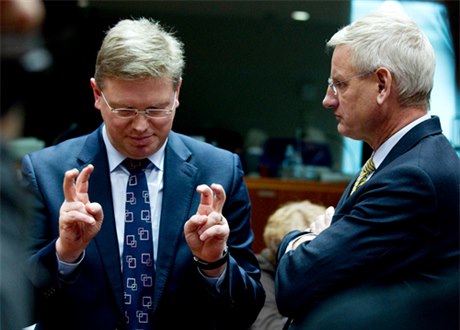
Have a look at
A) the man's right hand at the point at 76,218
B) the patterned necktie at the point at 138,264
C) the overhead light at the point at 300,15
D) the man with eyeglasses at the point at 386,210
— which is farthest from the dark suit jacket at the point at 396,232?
the overhead light at the point at 300,15

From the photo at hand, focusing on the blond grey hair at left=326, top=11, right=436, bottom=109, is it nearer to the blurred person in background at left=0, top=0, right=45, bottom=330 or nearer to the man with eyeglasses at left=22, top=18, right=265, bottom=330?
the man with eyeglasses at left=22, top=18, right=265, bottom=330

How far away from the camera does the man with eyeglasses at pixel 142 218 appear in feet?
8.84

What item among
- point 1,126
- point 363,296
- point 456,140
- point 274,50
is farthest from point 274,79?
point 1,126

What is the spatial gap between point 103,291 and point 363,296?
835 millimetres

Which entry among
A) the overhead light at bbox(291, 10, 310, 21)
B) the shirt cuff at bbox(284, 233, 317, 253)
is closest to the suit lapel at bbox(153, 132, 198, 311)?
the shirt cuff at bbox(284, 233, 317, 253)

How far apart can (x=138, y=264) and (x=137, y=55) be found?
0.67 m

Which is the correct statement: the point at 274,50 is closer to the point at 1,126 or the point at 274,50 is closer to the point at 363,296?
the point at 363,296

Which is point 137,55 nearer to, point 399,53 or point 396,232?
point 399,53

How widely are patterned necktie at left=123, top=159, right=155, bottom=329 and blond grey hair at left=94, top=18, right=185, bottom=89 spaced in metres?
0.41

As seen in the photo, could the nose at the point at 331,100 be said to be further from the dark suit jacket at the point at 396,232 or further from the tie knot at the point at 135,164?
the tie knot at the point at 135,164

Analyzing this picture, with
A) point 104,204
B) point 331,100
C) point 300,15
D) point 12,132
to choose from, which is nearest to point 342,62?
point 331,100

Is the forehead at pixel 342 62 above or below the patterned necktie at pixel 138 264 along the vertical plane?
above

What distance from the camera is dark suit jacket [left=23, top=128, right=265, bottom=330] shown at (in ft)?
8.92

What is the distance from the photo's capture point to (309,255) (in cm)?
248
